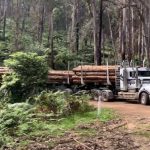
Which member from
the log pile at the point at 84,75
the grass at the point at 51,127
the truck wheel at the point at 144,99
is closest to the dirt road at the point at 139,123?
the grass at the point at 51,127

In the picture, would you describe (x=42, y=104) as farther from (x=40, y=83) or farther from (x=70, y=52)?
(x=70, y=52)

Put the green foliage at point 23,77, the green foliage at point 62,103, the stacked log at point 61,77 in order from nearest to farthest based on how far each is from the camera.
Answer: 1. the green foliage at point 62,103
2. the green foliage at point 23,77
3. the stacked log at point 61,77

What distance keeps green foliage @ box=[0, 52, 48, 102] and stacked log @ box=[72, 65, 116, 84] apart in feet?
15.2

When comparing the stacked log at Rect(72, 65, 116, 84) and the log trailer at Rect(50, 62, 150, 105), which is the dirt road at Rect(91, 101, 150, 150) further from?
the stacked log at Rect(72, 65, 116, 84)

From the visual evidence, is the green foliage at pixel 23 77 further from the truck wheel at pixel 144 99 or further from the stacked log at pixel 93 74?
the truck wheel at pixel 144 99

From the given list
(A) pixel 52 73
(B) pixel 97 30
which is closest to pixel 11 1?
(B) pixel 97 30

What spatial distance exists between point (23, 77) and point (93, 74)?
231 inches

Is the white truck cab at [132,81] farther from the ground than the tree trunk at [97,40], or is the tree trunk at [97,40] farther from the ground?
the tree trunk at [97,40]

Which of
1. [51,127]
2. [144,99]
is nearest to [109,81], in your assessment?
[144,99]

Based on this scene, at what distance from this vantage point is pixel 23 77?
2384 cm

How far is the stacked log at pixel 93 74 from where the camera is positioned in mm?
27391

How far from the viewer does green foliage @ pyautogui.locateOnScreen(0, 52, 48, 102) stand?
23797 mm

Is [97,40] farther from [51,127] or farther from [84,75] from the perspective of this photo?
[51,127]

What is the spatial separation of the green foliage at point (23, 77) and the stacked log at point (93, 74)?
15.2ft
